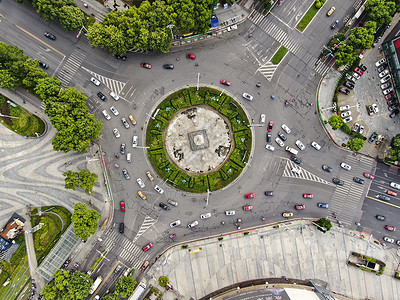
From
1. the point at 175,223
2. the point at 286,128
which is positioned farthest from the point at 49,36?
the point at 286,128

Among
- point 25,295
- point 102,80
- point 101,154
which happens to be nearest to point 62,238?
point 25,295

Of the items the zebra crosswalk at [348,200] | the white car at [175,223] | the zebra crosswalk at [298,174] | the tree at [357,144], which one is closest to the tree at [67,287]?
the white car at [175,223]

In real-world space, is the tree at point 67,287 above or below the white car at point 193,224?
below

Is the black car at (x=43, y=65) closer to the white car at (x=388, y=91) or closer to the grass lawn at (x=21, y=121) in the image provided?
the grass lawn at (x=21, y=121)

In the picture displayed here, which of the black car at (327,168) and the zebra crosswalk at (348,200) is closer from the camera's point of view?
the black car at (327,168)

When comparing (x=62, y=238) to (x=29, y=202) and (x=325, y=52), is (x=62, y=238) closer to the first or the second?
(x=29, y=202)

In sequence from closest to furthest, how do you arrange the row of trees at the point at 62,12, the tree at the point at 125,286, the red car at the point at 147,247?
the row of trees at the point at 62,12
the tree at the point at 125,286
the red car at the point at 147,247

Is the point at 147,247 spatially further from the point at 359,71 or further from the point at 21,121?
the point at 359,71

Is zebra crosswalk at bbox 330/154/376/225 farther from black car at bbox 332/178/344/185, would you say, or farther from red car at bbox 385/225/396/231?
red car at bbox 385/225/396/231
